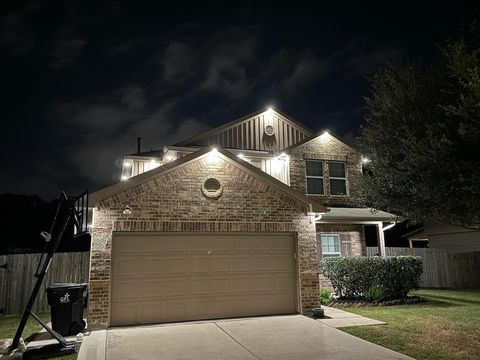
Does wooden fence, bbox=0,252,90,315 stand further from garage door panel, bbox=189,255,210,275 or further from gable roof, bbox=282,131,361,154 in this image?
gable roof, bbox=282,131,361,154

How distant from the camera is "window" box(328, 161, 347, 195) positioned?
1669 cm

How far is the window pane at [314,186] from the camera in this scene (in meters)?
16.3

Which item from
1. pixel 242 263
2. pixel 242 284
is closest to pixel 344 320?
pixel 242 284

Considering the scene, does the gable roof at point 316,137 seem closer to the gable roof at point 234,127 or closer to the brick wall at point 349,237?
the gable roof at point 234,127

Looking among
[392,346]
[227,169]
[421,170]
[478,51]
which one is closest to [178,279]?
[227,169]

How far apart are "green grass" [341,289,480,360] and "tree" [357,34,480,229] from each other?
260cm

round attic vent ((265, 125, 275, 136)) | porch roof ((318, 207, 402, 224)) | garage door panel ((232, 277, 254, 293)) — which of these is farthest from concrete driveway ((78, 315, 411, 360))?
round attic vent ((265, 125, 275, 136))

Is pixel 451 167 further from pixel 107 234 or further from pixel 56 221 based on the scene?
pixel 56 221

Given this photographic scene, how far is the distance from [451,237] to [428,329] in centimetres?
1719

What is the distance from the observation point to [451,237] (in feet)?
78.0

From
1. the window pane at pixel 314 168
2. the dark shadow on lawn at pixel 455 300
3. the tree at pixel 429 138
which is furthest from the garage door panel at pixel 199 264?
the dark shadow on lawn at pixel 455 300

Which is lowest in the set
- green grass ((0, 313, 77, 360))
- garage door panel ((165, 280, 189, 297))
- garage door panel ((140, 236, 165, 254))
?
green grass ((0, 313, 77, 360))

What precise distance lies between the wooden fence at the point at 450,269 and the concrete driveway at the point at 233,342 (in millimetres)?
11615

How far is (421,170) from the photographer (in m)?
9.24
